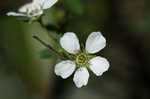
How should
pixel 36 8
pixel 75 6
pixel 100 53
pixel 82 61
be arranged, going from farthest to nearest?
1. pixel 100 53
2. pixel 75 6
3. pixel 36 8
4. pixel 82 61

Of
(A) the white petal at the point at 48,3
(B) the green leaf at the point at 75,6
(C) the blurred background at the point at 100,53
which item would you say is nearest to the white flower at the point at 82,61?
(A) the white petal at the point at 48,3

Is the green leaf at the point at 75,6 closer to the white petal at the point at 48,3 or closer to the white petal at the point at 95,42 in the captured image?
the white petal at the point at 48,3

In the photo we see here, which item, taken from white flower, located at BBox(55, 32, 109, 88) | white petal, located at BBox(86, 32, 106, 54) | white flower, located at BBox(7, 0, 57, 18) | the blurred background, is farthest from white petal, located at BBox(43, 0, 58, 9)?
the blurred background

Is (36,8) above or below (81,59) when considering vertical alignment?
above

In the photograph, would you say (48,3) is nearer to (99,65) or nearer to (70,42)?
(70,42)

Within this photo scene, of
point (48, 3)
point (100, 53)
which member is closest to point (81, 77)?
point (48, 3)

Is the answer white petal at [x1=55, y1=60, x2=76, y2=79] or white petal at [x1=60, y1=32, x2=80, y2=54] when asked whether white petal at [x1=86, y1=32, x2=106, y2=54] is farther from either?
white petal at [x1=55, y1=60, x2=76, y2=79]

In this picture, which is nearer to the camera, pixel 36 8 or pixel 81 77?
pixel 81 77
